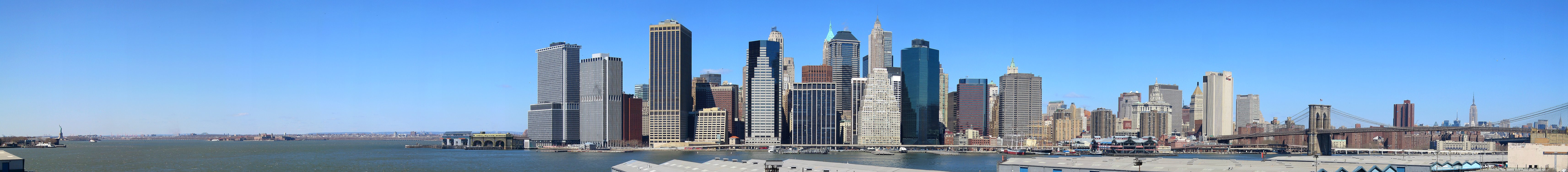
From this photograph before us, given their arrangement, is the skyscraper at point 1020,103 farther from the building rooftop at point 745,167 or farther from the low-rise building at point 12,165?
the low-rise building at point 12,165

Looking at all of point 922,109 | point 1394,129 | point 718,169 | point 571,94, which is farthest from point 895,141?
point 718,169

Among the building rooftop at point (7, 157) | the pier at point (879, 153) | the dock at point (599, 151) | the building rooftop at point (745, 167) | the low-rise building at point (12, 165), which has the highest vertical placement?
the building rooftop at point (7, 157)

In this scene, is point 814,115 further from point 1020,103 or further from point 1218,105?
point 1218,105

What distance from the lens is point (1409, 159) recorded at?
52375 mm

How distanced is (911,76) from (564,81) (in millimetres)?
45411

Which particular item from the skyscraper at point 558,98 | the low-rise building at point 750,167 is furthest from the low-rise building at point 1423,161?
the skyscraper at point 558,98

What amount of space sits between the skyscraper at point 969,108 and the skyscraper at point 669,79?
135ft

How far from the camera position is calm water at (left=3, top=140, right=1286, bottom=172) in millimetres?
68375

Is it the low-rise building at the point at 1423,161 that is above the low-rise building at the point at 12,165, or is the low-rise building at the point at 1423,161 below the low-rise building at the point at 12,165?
below

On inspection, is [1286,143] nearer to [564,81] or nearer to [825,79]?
[825,79]

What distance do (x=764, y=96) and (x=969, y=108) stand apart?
1398 inches

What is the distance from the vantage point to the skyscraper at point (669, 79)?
12875 cm

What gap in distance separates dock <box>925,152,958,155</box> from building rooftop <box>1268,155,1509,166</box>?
4494 centimetres

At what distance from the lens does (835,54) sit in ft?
506
